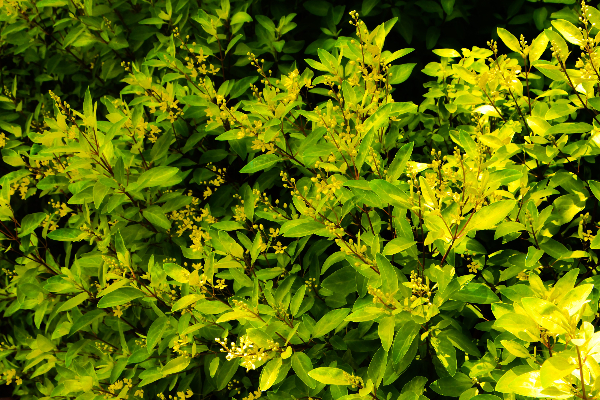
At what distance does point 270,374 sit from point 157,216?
1.16 meters

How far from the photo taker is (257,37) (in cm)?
340

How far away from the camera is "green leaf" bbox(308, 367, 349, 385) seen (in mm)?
1775

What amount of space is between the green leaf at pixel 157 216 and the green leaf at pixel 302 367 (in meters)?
1.06

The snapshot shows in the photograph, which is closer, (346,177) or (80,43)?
(346,177)

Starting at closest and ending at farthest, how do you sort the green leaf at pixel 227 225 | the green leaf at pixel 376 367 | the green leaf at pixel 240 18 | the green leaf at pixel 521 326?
the green leaf at pixel 521 326 → the green leaf at pixel 376 367 → the green leaf at pixel 227 225 → the green leaf at pixel 240 18

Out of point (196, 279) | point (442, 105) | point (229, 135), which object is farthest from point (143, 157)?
point (442, 105)

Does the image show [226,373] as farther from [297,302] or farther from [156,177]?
[156,177]

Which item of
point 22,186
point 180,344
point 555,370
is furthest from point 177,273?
point 22,186

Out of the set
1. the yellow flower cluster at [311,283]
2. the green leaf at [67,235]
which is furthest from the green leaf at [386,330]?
the green leaf at [67,235]

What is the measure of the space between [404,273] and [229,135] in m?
1.10

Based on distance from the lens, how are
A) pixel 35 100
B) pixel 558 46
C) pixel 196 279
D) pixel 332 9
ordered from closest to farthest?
pixel 558 46 → pixel 196 279 → pixel 332 9 → pixel 35 100

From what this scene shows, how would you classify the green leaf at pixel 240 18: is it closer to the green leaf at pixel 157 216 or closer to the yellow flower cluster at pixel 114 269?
the green leaf at pixel 157 216

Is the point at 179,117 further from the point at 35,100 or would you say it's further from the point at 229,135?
the point at 35,100

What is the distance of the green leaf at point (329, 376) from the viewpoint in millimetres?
1775
